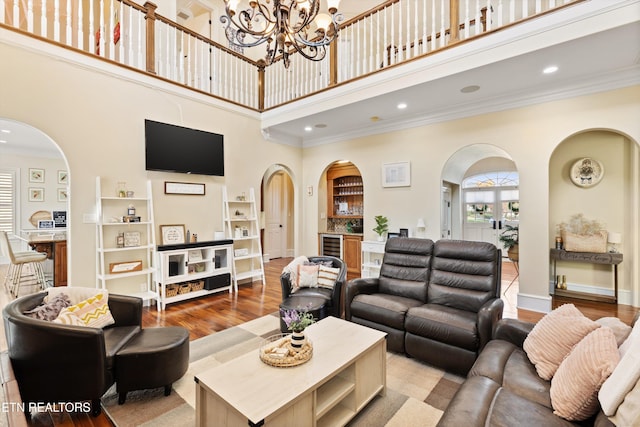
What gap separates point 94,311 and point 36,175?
24.8 feet

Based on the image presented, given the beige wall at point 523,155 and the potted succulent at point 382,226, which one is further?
the potted succulent at point 382,226

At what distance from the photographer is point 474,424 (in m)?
1.29

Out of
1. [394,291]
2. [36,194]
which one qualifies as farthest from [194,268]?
[36,194]

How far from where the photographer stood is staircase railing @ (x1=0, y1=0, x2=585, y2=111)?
3.71 metres

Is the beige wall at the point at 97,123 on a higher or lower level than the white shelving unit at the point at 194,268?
higher

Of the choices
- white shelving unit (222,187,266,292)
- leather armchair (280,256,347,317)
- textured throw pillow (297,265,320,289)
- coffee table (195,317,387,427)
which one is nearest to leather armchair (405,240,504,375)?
coffee table (195,317,387,427)

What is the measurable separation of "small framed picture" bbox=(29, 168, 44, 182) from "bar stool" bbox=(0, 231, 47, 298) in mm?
3045

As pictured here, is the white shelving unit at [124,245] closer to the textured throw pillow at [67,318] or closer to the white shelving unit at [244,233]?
the white shelving unit at [244,233]

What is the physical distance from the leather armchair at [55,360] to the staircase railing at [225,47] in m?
3.50

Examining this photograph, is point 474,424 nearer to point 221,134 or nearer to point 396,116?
point 396,116

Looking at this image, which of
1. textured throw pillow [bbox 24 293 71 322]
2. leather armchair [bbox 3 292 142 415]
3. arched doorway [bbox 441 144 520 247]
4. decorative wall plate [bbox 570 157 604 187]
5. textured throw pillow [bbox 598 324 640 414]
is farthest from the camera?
arched doorway [bbox 441 144 520 247]

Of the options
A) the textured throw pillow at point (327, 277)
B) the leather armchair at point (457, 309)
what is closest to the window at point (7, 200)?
the textured throw pillow at point (327, 277)

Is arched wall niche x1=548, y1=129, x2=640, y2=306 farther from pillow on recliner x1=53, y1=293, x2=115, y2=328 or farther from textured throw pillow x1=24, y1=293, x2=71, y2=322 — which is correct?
textured throw pillow x1=24, y1=293, x2=71, y2=322

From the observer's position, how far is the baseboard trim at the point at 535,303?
3.98 m
